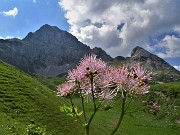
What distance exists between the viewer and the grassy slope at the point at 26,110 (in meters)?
46.2

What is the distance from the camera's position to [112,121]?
88.2 meters

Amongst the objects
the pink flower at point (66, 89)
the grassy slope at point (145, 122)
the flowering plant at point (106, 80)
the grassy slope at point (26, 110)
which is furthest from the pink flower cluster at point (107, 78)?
the grassy slope at point (145, 122)

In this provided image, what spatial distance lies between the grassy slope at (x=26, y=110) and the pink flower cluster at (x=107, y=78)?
3526 centimetres

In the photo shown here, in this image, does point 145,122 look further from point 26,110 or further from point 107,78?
point 107,78

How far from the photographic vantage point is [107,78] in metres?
5.19

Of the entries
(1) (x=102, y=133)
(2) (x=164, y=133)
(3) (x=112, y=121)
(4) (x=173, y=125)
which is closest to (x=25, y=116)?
(1) (x=102, y=133)

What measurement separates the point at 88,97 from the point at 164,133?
93.9 metres

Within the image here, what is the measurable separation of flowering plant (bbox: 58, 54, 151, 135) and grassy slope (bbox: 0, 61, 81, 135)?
35.2m

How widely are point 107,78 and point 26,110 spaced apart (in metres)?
49.1

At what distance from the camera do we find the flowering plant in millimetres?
5156

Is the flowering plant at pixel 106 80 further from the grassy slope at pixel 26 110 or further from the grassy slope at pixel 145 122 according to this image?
the grassy slope at pixel 145 122

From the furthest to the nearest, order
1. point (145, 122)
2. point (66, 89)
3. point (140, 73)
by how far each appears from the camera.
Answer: point (145, 122)
point (66, 89)
point (140, 73)

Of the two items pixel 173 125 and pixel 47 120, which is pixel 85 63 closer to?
pixel 47 120

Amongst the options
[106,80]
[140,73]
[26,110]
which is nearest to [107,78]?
[106,80]
